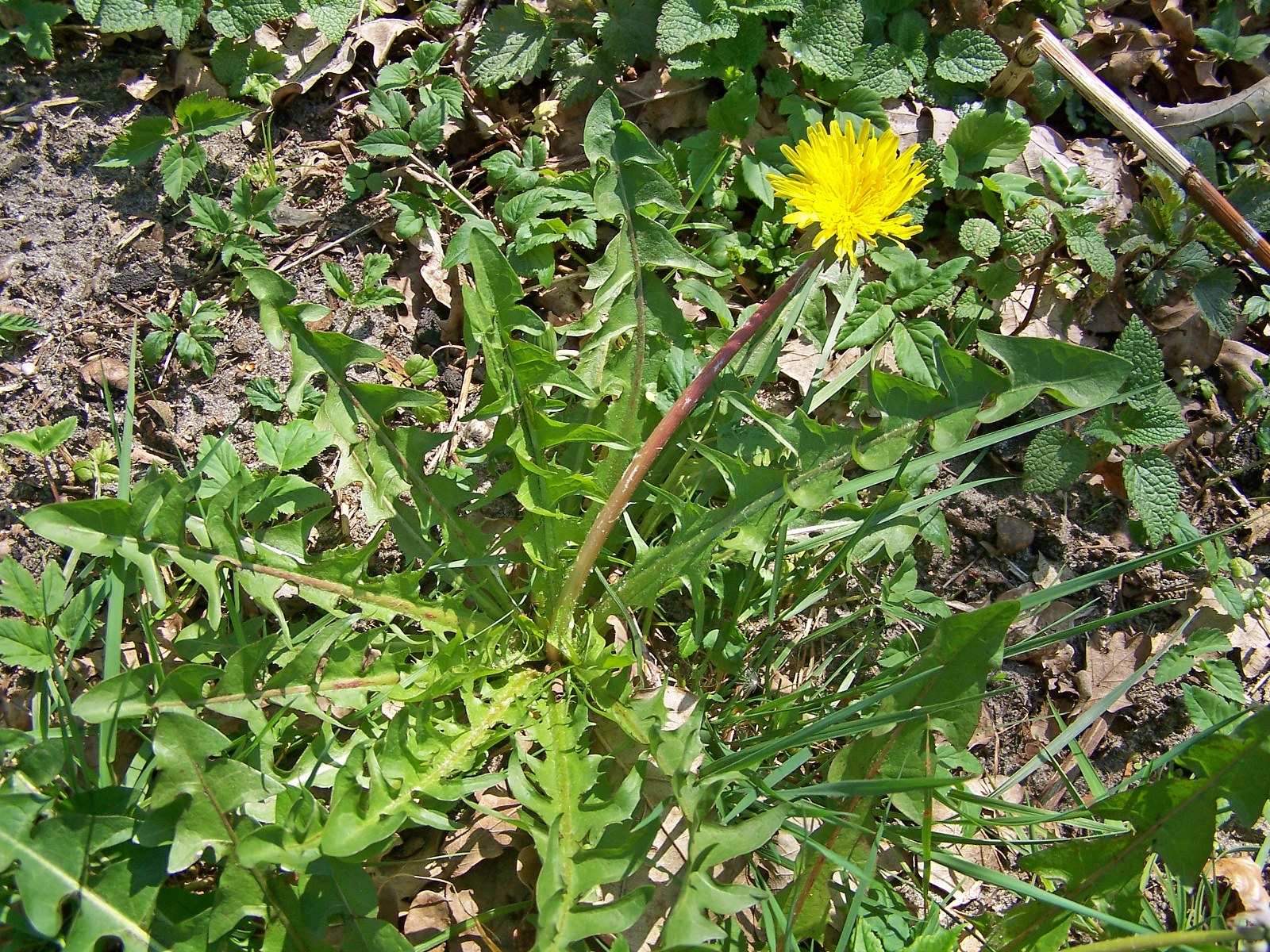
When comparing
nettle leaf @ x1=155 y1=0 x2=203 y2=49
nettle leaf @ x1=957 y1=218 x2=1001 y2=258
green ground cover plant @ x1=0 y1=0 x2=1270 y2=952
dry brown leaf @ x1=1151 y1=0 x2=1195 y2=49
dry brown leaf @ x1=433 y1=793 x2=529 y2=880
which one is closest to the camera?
green ground cover plant @ x1=0 y1=0 x2=1270 y2=952

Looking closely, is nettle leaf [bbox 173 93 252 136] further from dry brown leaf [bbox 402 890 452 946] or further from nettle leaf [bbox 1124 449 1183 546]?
nettle leaf [bbox 1124 449 1183 546]

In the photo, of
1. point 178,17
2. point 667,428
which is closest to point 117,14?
point 178,17

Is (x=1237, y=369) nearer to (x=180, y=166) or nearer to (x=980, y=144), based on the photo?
(x=980, y=144)

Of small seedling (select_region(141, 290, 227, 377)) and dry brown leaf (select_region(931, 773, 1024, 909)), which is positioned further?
small seedling (select_region(141, 290, 227, 377))

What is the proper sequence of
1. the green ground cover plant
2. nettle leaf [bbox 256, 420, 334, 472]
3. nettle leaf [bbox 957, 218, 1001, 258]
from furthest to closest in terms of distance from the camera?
nettle leaf [bbox 957, 218, 1001, 258] → nettle leaf [bbox 256, 420, 334, 472] → the green ground cover plant

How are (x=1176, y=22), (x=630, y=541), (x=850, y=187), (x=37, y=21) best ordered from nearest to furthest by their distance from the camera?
1. (x=850, y=187)
2. (x=630, y=541)
3. (x=37, y=21)
4. (x=1176, y=22)

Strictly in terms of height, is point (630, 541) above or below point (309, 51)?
below

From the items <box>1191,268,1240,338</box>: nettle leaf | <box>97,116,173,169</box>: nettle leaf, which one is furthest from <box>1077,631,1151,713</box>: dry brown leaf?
<box>97,116,173,169</box>: nettle leaf
